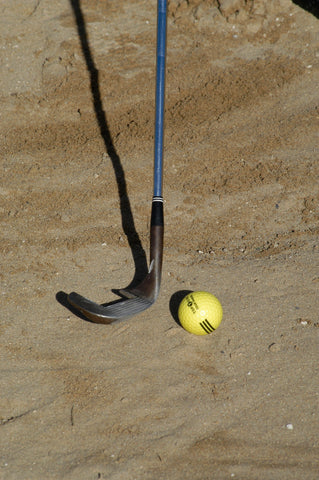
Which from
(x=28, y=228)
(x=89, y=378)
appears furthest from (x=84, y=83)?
(x=89, y=378)

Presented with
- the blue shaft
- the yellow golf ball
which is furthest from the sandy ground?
the blue shaft

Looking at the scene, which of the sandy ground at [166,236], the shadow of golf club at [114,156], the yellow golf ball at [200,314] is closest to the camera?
the sandy ground at [166,236]

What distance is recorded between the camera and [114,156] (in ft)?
19.8

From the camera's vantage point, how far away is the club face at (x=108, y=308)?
156 inches

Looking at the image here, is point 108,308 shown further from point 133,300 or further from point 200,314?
point 200,314

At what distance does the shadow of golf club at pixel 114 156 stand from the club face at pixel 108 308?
1.48 feet

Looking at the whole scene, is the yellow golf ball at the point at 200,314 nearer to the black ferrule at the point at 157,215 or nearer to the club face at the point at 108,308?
the club face at the point at 108,308

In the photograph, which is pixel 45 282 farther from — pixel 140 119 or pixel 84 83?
pixel 84 83

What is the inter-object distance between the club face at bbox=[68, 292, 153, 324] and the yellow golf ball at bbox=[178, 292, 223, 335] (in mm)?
345

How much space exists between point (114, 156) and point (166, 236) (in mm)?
1439

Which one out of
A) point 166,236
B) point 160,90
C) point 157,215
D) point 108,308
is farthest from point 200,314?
point 160,90

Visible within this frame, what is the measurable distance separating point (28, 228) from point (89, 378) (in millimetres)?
2007

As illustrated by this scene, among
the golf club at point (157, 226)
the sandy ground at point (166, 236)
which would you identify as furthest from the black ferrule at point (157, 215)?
the sandy ground at point (166, 236)

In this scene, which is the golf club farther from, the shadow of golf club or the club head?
the shadow of golf club
